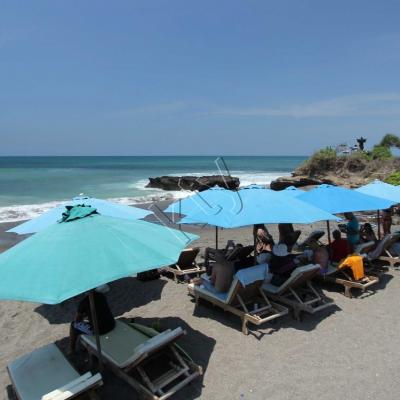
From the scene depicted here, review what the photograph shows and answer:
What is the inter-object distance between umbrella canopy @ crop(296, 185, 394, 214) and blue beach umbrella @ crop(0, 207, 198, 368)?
398cm

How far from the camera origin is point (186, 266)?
8617mm

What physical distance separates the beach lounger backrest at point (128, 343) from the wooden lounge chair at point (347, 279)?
13.0 feet

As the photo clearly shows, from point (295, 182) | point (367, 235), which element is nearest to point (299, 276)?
point (367, 235)

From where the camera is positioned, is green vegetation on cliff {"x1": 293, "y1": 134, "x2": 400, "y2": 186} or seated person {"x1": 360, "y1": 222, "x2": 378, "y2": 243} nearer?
seated person {"x1": 360, "y1": 222, "x2": 378, "y2": 243}

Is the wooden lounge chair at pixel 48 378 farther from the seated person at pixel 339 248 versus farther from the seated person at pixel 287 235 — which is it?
the seated person at pixel 287 235

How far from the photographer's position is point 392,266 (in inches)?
342

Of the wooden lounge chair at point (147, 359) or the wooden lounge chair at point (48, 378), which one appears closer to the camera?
the wooden lounge chair at point (48, 378)

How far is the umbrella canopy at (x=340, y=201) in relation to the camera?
7.25 meters

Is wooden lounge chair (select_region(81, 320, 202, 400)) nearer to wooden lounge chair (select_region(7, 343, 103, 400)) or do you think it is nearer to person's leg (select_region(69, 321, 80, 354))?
person's leg (select_region(69, 321, 80, 354))

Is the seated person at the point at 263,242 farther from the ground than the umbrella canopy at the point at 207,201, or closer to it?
closer to it

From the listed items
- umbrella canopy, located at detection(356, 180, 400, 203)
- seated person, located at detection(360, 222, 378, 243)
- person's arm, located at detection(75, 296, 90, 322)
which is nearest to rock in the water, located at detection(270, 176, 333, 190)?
umbrella canopy, located at detection(356, 180, 400, 203)

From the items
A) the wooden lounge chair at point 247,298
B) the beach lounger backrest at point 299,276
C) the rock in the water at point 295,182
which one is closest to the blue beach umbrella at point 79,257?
the wooden lounge chair at point 247,298

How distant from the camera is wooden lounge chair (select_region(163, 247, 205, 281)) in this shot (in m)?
8.22

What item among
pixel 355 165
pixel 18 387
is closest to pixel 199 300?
pixel 18 387
